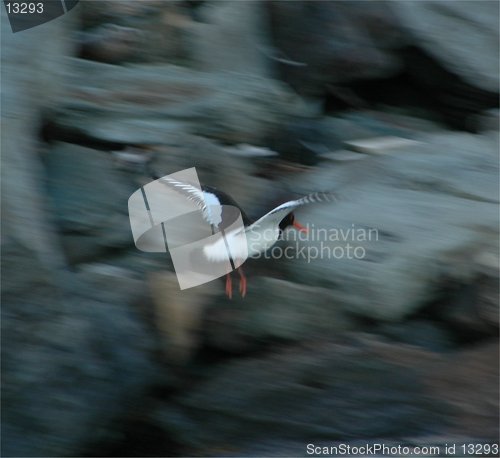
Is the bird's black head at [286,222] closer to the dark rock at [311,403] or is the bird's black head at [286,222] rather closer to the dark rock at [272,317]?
the dark rock at [272,317]

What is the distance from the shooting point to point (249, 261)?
11.9ft

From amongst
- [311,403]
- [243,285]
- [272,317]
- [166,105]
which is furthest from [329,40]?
[311,403]

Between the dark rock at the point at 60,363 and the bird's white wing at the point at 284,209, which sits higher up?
the bird's white wing at the point at 284,209

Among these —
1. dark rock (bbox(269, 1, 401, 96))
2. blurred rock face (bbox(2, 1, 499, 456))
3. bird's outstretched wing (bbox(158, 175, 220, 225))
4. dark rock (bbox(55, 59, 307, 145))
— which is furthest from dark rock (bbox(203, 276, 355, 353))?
dark rock (bbox(269, 1, 401, 96))

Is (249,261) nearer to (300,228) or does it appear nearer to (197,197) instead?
(300,228)

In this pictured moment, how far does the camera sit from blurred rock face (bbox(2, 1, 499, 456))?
3236mm

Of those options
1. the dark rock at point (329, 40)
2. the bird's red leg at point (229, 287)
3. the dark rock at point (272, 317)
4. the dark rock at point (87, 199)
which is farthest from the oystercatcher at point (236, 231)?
the dark rock at point (329, 40)

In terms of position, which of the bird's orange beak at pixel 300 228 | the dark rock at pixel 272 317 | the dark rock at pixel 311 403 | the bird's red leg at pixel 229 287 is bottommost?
the dark rock at pixel 311 403

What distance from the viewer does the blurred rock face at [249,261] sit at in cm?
324

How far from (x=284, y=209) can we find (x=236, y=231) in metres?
0.28

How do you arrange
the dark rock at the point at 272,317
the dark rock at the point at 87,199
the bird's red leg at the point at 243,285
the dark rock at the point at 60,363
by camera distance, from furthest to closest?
the dark rock at the point at 87,199 → the bird's red leg at the point at 243,285 → the dark rock at the point at 272,317 → the dark rock at the point at 60,363

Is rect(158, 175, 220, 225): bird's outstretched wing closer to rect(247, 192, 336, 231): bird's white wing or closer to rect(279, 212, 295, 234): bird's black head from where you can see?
rect(247, 192, 336, 231): bird's white wing

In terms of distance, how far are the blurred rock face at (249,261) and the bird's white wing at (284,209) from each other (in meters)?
0.08

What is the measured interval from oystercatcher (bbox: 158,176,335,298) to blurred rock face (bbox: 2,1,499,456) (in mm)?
82
